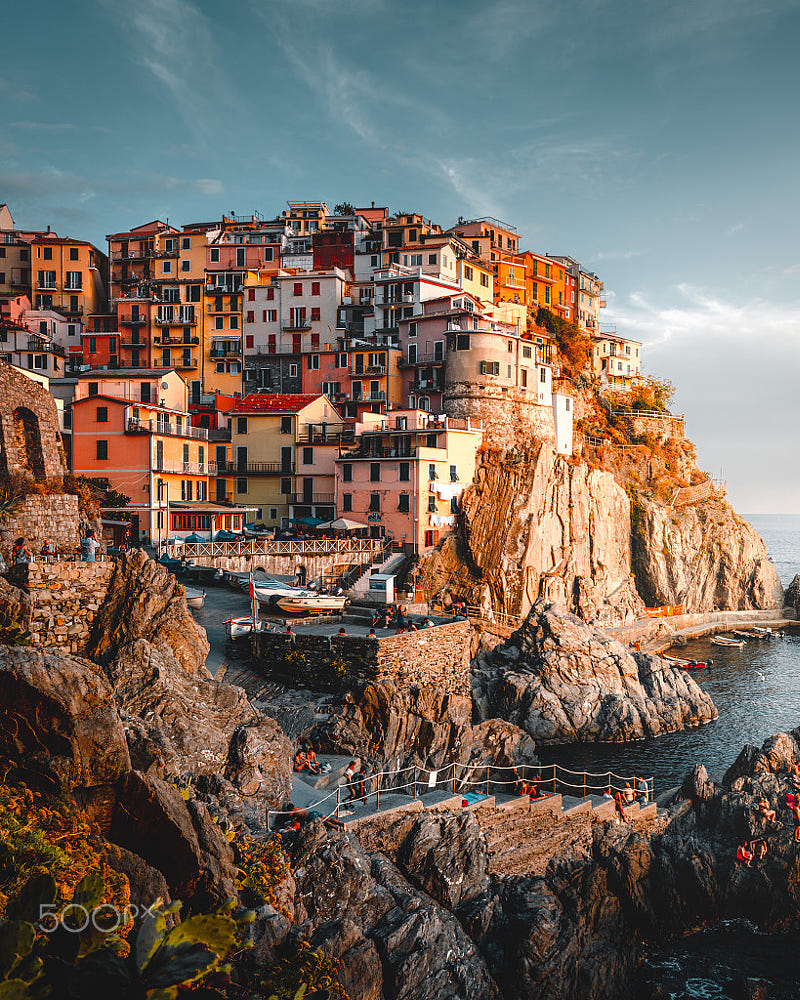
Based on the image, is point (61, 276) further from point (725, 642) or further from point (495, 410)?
point (725, 642)

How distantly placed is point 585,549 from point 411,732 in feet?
120

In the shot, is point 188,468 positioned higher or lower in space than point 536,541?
higher

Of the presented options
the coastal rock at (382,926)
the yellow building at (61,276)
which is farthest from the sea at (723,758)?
the yellow building at (61,276)

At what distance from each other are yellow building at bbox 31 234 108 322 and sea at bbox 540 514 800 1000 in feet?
215

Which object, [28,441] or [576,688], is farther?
[576,688]

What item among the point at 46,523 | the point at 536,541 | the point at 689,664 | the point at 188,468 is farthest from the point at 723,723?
the point at 46,523

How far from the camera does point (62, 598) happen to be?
918 inches

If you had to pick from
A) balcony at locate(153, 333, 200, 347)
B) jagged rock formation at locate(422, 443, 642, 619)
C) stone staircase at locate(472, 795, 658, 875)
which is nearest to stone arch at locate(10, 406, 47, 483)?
stone staircase at locate(472, 795, 658, 875)

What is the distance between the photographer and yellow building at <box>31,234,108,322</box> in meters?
79.1

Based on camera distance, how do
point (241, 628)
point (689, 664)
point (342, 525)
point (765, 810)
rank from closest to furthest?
point (765, 810) → point (241, 628) → point (342, 525) → point (689, 664)

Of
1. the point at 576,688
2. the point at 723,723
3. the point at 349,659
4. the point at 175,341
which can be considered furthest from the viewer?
the point at 175,341

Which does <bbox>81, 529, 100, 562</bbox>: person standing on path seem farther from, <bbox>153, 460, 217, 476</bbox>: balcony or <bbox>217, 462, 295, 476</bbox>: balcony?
<bbox>217, 462, 295, 476</bbox>: balcony

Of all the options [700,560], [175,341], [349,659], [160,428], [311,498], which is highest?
[175,341]

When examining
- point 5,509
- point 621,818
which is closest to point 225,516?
point 5,509
